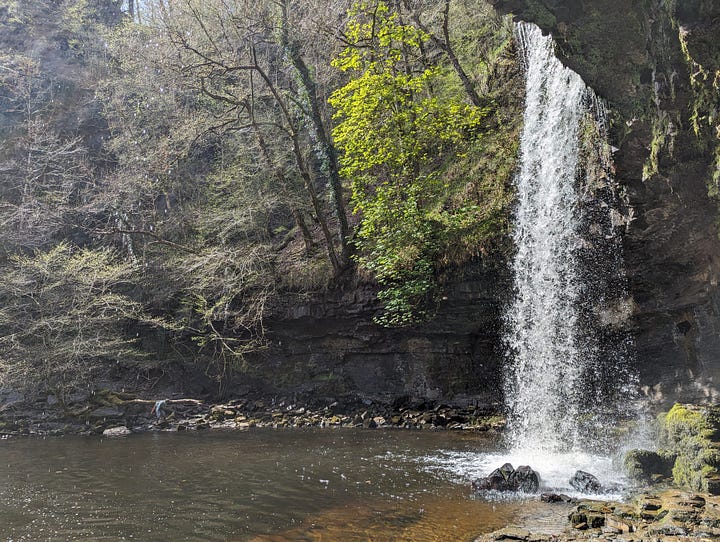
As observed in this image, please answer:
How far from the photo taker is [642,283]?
10.1 m

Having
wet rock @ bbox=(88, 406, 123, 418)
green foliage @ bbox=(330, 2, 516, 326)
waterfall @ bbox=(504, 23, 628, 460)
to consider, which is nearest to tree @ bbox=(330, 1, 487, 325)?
green foliage @ bbox=(330, 2, 516, 326)

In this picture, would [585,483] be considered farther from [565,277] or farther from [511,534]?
[565,277]

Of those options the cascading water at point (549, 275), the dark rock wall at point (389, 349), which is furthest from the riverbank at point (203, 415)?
the cascading water at point (549, 275)

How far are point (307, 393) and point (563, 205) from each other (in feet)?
26.7

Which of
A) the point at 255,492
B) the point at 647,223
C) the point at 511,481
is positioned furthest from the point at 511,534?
the point at 647,223

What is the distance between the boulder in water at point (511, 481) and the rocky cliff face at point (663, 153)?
15.3ft

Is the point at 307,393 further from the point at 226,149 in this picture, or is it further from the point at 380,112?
the point at 226,149

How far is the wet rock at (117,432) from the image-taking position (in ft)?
41.4

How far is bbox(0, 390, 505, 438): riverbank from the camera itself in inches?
482

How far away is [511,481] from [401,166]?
28.4ft

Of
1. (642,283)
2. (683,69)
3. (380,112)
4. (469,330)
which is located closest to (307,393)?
Result: (469,330)

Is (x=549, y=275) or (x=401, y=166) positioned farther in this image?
(x=401, y=166)

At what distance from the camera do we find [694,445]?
6.81 m

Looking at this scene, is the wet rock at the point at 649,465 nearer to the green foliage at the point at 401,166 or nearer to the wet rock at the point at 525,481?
the wet rock at the point at 525,481
